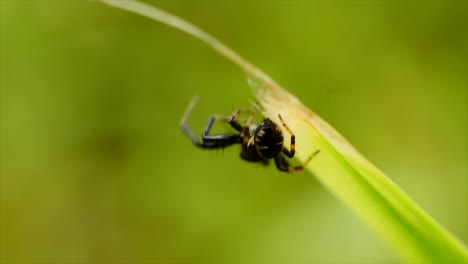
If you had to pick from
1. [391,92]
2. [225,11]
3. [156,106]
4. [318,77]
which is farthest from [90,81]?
[391,92]

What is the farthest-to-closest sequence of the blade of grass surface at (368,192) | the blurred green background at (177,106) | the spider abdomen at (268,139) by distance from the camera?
the blurred green background at (177,106), the spider abdomen at (268,139), the blade of grass surface at (368,192)

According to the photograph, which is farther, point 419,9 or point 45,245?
point 45,245

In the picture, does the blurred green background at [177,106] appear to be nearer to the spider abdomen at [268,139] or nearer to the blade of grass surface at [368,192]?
the spider abdomen at [268,139]

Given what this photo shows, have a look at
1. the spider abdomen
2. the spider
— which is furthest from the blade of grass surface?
the spider abdomen

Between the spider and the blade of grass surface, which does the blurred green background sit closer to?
the spider

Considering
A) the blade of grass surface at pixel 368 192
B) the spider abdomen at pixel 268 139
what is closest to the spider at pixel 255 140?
the spider abdomen at pixel 268 139

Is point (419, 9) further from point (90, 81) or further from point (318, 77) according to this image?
point (90, 81)
